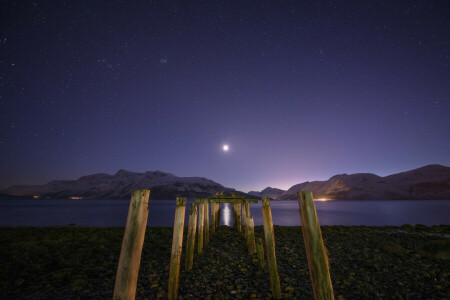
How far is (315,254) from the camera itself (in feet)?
13.3

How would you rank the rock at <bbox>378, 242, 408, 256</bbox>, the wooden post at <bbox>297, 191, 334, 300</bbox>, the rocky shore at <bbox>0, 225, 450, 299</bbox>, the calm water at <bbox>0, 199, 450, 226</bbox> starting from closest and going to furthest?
1. the wooden post at <bbox>297, 191, 334, 300</bbox>
2. the rocky shore at <bbox>0, 225, 450, 299</bbox>
3. the rock at <bbox>378, 242, 408, 256</bbox>
4. the calm water at <bbox>0, 199, 450, 226</bbox>

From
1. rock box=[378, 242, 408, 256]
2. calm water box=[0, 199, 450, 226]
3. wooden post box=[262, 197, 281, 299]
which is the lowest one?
calm water box=[0, 199, 450, 226]

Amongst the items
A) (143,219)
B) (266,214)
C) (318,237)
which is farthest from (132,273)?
(266,214)

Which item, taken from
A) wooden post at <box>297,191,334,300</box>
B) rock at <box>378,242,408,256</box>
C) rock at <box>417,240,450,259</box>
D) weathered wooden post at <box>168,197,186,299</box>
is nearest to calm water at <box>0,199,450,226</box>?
rock at <box>378,242,408,256</box>

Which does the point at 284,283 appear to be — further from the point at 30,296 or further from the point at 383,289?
the point at 30,296

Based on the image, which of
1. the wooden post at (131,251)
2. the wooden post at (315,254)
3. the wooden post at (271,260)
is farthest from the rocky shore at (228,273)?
the wooden post at (131,251)

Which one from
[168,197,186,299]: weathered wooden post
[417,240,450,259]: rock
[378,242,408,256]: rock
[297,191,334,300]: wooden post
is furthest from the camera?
[378,242,408,256]: rock

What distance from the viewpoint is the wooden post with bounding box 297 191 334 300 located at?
394 cm

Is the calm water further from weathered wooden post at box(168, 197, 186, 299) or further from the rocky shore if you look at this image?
weathered wooden post at box(168, 197, 186, 299)

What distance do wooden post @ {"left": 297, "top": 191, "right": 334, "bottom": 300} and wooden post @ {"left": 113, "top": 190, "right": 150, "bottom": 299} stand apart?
2964mm

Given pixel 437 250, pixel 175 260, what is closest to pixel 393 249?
pixel 437 250

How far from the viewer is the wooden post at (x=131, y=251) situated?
12.4 feet

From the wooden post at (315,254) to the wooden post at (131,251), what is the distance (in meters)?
2.96

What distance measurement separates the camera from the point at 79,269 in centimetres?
939
